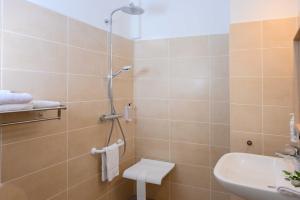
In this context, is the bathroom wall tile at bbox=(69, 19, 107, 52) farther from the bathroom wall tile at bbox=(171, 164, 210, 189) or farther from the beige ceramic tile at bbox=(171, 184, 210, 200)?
the beige ceramic tile at bbox=(171, 184, 210, 200)

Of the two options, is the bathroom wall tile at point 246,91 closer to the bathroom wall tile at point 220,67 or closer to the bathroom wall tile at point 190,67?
Answer: the bathroom wall tile at point 220,67


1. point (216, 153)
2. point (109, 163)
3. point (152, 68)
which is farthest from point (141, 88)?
point (216, 153)

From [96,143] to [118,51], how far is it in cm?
93

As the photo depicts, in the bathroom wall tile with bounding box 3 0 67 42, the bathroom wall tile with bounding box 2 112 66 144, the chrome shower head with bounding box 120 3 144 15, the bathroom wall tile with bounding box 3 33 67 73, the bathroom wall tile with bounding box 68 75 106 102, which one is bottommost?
the bathroom wall tile with bounding box 2 112 66 144

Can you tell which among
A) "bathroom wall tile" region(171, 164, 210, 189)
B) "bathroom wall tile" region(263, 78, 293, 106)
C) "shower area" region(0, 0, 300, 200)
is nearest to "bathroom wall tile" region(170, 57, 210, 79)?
"shower area" region(0, 0, 300, 200)

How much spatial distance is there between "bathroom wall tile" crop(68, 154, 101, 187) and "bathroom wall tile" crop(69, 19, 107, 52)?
3.03 feet

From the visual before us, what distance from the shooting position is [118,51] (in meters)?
2.18

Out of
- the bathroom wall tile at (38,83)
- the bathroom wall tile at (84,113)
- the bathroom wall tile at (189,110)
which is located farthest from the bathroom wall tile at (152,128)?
the bathroom wall tile at (38,83)

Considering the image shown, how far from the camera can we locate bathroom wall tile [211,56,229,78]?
2059 millimetres

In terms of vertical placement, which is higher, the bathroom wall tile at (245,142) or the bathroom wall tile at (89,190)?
the bathroom wall tile at (245,142)

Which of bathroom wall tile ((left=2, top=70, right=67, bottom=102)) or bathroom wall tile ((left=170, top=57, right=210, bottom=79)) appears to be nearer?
bathroom wall tile ((left=2, top=70, right=67, bottom=102))

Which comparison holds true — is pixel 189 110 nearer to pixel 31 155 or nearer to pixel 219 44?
pixel 219 44

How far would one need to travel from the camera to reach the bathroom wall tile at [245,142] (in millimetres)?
1734

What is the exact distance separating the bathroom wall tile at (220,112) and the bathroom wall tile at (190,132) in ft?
0.39
